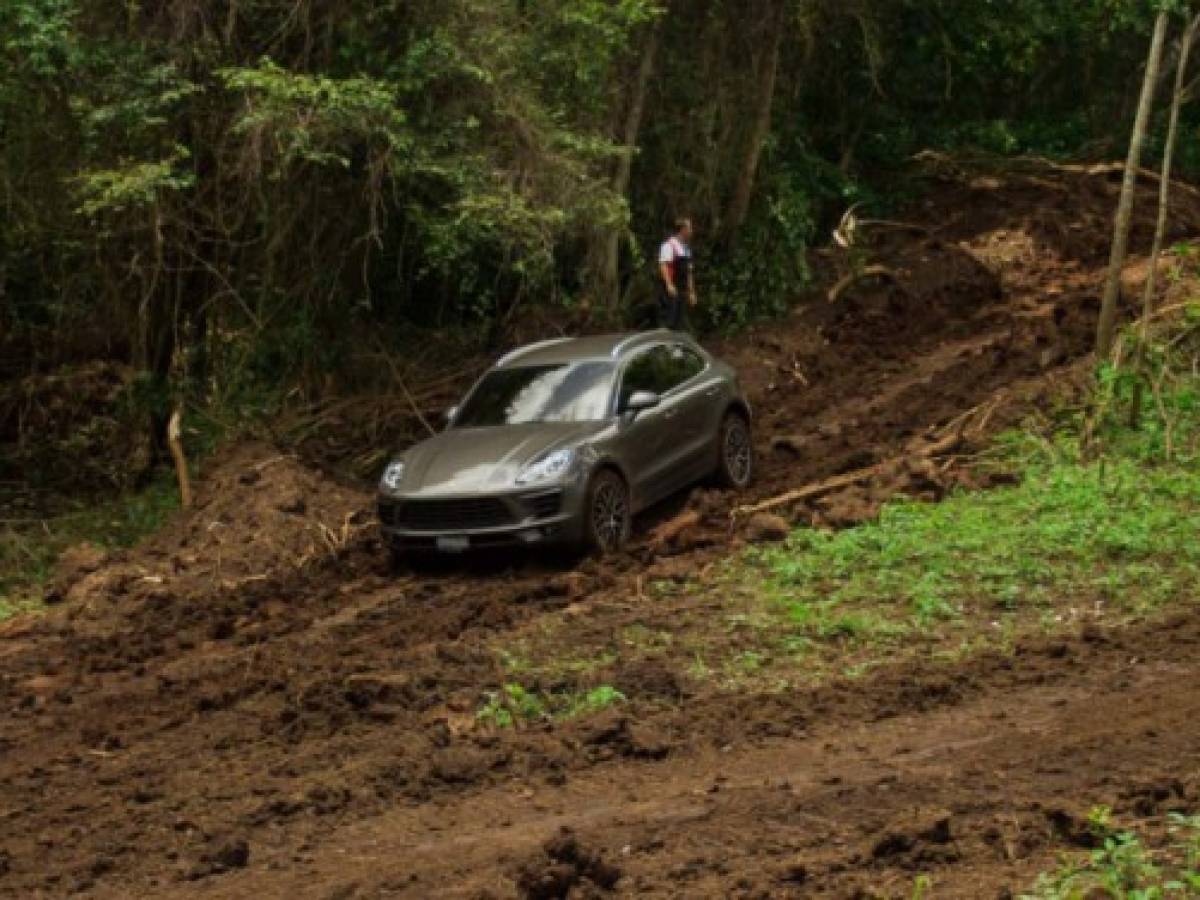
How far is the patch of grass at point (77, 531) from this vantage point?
57.1ft

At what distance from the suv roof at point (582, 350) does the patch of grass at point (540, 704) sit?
552 cm

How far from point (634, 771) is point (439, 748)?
125cm

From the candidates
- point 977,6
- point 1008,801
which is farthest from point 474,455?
point 977,6

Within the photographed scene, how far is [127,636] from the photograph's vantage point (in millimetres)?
13531

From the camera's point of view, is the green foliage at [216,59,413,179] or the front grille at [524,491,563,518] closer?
the front grille at [524,491,563,518]

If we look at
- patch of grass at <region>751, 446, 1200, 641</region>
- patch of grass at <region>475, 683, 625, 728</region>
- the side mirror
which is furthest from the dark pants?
patch of grass at <region>475, 683, 625, 728</region>

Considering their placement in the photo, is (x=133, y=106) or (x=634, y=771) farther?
(x=133, y=106)

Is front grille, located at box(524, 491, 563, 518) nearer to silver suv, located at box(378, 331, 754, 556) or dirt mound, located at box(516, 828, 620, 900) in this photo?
silver suv, located at box(378, 331, 754, 556)

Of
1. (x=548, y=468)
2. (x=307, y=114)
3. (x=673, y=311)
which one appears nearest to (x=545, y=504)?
(x=548, y=468)

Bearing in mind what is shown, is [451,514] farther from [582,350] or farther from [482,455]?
[582,350]

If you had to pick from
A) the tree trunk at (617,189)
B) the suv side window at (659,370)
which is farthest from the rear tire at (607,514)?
the tree trunk at (617,189)

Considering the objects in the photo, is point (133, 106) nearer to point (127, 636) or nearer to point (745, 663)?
point (127, 636)

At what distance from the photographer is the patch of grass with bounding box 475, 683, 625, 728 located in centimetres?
1027

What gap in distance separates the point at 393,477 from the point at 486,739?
5.08 meters
